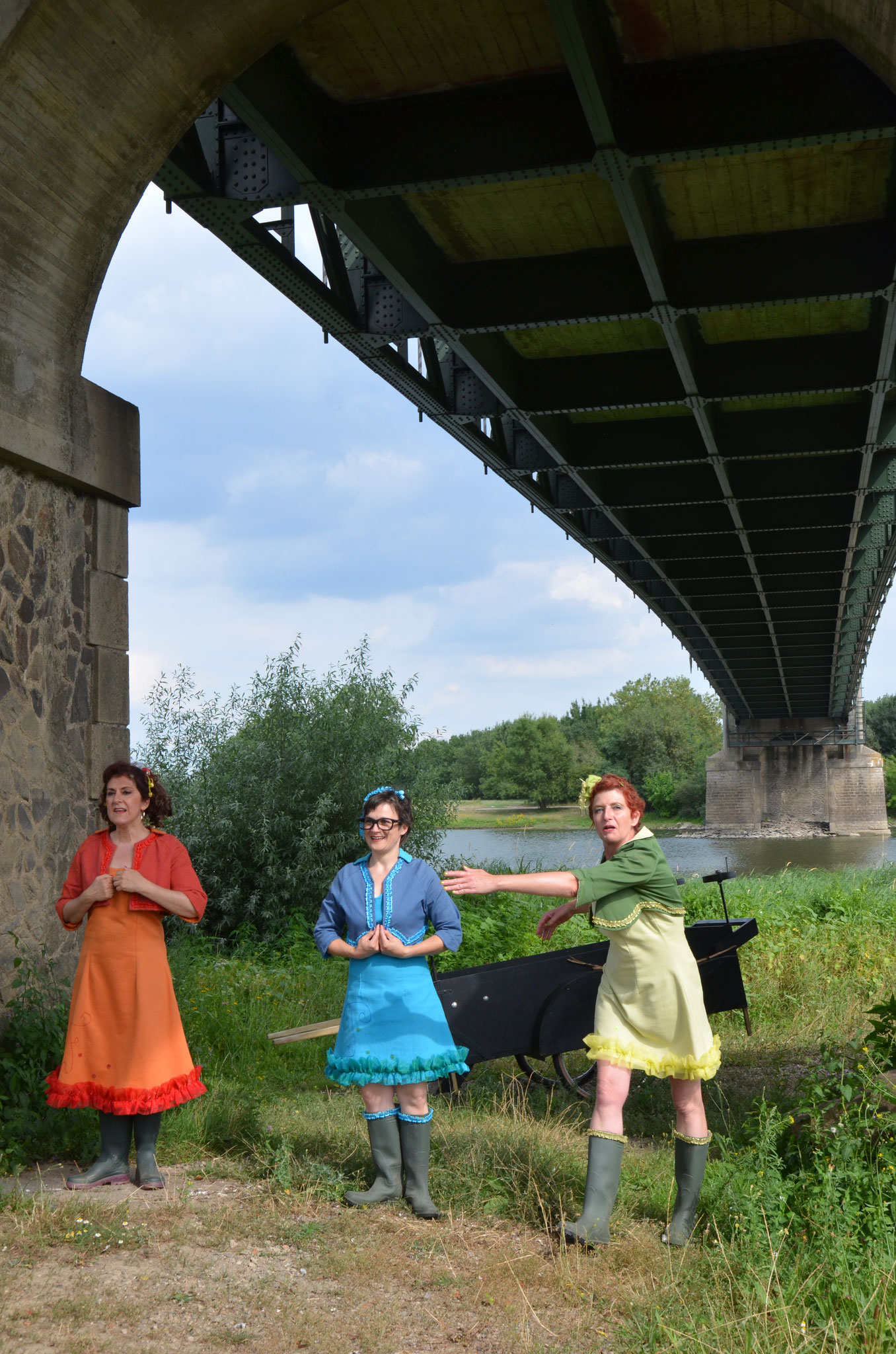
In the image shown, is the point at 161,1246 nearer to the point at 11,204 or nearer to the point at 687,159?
the point at 11,204

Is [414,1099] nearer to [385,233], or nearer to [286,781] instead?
[385,233]

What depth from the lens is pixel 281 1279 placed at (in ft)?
11.6

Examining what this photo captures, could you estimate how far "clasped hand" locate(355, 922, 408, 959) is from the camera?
402cm

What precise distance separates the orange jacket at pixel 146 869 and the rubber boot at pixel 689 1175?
6.39ft

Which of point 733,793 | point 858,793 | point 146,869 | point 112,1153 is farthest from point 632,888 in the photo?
point 858,793

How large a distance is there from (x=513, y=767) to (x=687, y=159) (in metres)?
65.8

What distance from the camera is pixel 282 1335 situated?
3.21 m

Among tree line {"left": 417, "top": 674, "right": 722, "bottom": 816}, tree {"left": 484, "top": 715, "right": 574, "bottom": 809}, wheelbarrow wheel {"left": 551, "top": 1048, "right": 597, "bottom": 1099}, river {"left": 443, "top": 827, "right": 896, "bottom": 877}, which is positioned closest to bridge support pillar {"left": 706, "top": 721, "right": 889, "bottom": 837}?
river {"left": 443, "top": 827, "right": 896, "bottom": 877}

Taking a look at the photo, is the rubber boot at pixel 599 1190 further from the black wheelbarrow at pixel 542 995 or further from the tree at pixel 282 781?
the tree at pixel 282 781

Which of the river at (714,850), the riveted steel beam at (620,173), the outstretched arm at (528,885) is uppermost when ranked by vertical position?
the riveted steel beam at (620,173)

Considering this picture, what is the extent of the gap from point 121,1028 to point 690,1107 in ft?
6.79

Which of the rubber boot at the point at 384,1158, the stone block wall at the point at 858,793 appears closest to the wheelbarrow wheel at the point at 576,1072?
the rubber boot at the point at 384,1158

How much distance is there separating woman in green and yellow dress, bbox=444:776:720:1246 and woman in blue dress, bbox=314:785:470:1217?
0.48 metres

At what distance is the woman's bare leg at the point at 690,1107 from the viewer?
3929 millimetres
